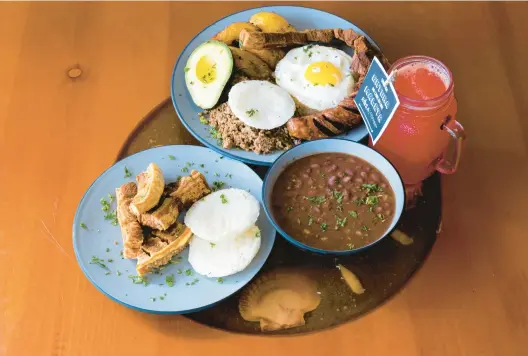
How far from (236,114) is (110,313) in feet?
2.15

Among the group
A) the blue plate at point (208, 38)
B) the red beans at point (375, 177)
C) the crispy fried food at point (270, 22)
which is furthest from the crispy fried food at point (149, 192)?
the crispy fried food at point (270, 22)

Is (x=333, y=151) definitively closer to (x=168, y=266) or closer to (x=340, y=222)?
(x=340, y=222)

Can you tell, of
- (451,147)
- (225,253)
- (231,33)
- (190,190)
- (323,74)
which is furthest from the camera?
(231,33)

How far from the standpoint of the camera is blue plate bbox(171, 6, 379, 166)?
1.66 meters

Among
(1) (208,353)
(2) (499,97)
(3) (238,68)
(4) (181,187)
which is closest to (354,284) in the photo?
(1) (208,353)

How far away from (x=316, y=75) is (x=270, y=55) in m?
0.18

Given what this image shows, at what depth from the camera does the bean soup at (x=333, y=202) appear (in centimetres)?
144

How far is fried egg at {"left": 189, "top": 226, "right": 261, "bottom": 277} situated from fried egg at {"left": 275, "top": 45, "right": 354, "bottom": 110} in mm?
512

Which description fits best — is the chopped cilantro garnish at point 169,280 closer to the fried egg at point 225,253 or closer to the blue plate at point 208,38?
the fried egg at point 225,253

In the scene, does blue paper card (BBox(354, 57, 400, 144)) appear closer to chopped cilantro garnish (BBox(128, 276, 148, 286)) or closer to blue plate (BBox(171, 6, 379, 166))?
blue plate (BBox(171, 6, 379, 166))

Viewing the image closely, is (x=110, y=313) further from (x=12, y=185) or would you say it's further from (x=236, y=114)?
(x=236, y=114)

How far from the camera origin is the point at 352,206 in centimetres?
149

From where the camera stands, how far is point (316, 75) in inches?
70.1

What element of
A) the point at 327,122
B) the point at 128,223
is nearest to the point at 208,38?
the point at 327,122
